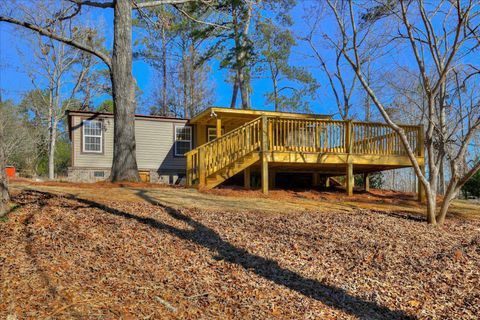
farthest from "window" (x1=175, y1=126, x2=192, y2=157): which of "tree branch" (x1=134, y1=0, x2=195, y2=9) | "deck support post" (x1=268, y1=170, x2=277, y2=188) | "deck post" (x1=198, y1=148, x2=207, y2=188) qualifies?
"deck post" (x1=198, y1=148, x2=207, y2=188)

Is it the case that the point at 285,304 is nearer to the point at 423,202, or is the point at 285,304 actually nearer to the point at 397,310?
the point at 397,310

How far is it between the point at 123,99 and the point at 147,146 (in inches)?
259

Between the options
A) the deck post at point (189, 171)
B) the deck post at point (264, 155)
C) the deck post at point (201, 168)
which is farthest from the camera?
the deck post at point (189, 171)

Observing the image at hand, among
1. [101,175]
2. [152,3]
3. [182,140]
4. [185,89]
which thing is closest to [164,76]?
[185,89]

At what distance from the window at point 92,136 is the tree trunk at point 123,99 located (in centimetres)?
613

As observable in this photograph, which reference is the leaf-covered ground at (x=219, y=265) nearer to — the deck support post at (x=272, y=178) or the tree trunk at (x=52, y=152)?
the deck support post at (x=272, y=178)

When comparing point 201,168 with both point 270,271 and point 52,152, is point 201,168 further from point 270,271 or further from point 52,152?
point 52,152

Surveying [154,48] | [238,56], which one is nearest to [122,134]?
[238,56]

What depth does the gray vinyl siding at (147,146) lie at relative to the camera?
16906 millimetres

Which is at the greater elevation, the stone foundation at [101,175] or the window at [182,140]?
the window at [182,140]

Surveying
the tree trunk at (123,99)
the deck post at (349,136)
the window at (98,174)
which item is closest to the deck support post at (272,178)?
the deck post at (349,136)

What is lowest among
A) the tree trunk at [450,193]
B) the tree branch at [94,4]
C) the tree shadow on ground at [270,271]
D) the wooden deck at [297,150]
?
the tree shadow on ground at [270,271]

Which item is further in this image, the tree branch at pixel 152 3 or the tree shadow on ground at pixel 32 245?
the tree branch at pixel 152 3

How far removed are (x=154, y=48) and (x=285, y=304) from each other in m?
28.8
